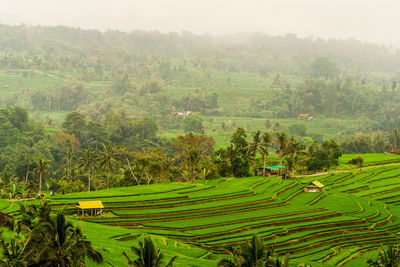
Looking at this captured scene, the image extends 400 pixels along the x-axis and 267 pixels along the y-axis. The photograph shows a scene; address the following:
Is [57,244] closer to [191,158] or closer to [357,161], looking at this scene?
[191,158]

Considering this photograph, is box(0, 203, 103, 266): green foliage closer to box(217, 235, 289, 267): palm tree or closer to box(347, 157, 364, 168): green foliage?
box(217, 235, 289, 267): palm tree

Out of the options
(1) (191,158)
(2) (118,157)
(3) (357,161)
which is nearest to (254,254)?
(1) (191,158)

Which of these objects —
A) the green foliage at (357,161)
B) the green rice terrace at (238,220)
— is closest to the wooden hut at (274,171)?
the green rice terrace at (238,220)

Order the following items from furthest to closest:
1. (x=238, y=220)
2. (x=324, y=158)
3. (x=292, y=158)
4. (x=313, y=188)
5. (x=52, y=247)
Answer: (x=324, y=158), (x=292, y=158), (x=313, y=188), (x=238, y=220), (x=52, y=247)

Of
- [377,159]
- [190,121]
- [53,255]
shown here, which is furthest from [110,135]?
[53,255]

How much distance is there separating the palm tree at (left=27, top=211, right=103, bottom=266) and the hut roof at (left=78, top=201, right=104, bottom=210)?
2674cm

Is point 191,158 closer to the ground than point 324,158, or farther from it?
farther from it

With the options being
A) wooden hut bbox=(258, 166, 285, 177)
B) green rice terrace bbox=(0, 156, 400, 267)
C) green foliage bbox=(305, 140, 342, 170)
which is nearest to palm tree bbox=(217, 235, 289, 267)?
green rice terrace bbox=(0, 156, 400, 267)

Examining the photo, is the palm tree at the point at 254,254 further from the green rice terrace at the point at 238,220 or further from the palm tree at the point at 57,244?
the green rice terrace at the point at 238,220

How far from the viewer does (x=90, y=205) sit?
163 feet

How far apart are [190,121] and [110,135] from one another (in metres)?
35.3

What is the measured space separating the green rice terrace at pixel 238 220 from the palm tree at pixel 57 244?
342 inches

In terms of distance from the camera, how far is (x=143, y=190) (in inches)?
2431

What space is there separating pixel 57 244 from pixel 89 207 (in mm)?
27638
